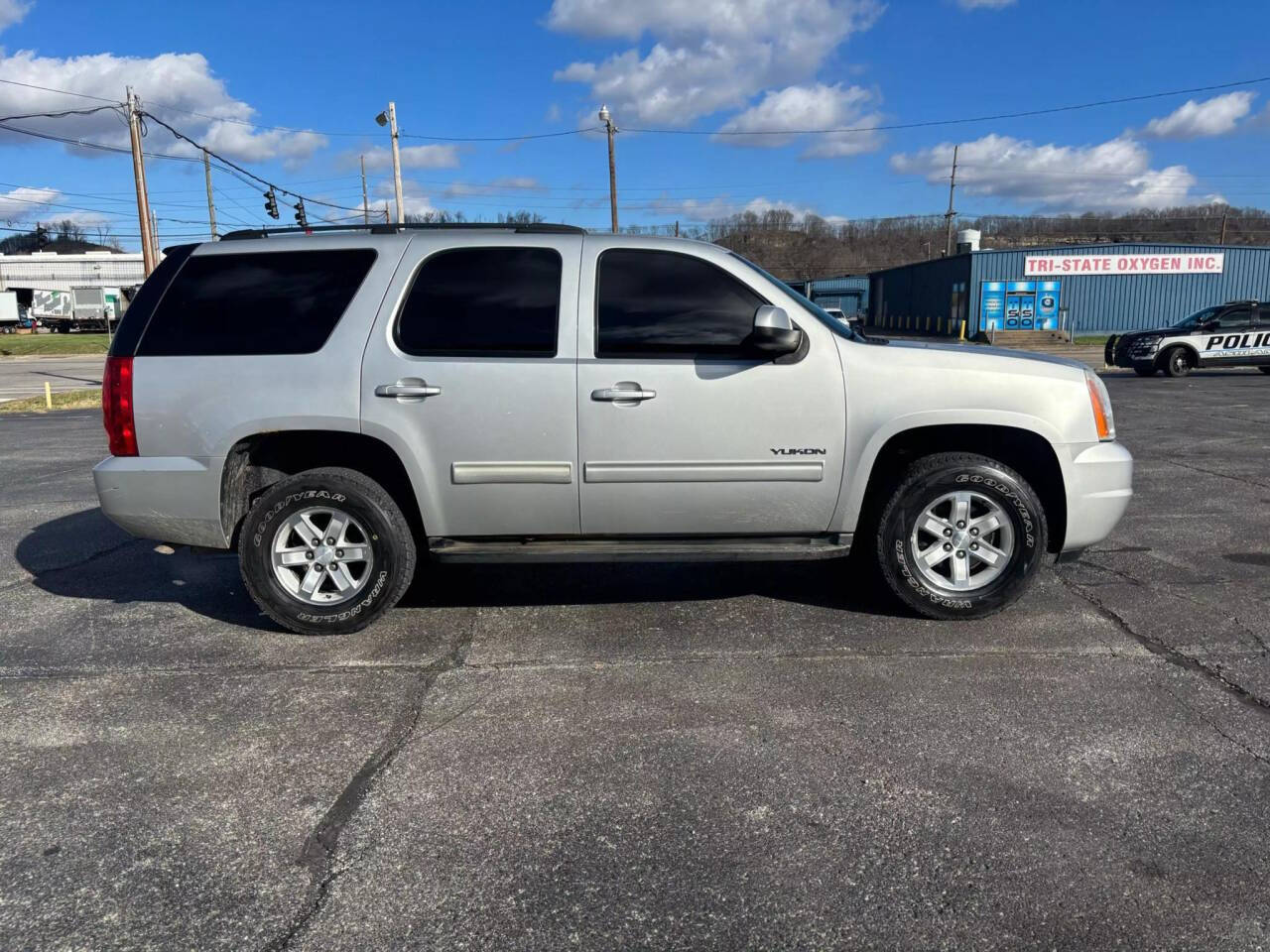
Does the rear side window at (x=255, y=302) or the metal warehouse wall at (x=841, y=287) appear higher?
the metal warehouse wall at (x=841, y=287)

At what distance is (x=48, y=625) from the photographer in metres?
4.84

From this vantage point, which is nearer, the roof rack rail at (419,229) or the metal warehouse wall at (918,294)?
the roof rack rail at (419,229)

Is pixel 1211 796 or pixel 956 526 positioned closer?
pixel 1211 796

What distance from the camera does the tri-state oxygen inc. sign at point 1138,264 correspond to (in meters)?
42.5

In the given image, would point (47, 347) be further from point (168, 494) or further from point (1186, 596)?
point (1186, 596)

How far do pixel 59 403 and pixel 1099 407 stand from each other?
20.2 metres

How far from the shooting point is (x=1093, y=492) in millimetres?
4543

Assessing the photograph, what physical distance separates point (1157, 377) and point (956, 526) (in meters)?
19.9

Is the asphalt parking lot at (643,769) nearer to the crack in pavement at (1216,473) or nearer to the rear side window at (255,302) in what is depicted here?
the rear side window at (255,302)

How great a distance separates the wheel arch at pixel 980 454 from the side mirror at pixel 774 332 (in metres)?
0.74

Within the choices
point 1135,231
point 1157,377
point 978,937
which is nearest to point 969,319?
point 1157,377

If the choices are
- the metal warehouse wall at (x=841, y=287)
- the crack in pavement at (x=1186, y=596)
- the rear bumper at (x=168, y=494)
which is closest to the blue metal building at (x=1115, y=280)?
the metal warehouse wall at (x=841, y=287)

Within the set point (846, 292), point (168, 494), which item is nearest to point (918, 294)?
point (846, 292)

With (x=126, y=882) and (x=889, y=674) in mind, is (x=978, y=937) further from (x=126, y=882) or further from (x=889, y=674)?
(x=126, y=882)
